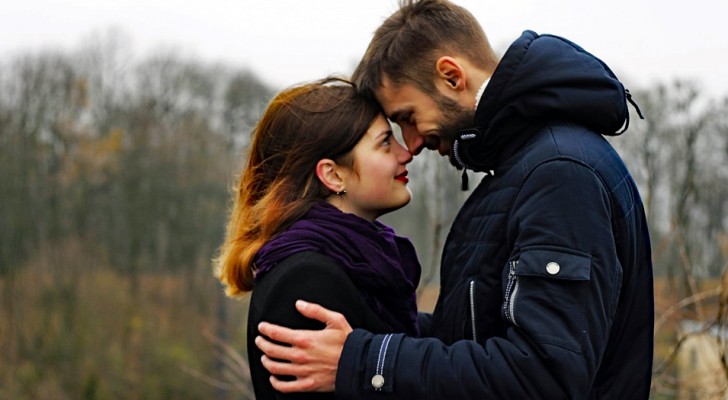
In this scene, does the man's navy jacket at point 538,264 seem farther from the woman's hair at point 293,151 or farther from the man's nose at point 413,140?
the woman's hair at point 293,151

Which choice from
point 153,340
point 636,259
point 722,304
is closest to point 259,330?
point 636,259

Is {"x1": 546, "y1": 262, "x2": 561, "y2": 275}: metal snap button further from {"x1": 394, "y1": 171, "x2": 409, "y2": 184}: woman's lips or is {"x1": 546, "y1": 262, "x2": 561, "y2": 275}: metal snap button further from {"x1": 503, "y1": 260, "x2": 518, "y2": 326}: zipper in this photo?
{"x1": 394, "y1": 171, "x2": 409, "y2": 184}: woman's lips

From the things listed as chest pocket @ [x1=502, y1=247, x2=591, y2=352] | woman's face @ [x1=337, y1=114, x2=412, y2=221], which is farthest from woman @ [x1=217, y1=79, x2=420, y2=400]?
chest pocket @ [x1=502, y1=247, x2=591, y2=352]

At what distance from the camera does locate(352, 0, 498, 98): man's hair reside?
2.56 metres

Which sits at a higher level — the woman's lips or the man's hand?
the woman's lips

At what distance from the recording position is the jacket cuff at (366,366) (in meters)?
2.16

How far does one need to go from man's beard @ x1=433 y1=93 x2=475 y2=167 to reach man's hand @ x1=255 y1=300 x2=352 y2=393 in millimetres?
601

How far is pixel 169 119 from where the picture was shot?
2906cm

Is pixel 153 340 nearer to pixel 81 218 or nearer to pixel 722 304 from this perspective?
pixel 81 218

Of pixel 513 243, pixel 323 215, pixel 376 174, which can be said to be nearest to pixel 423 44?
pixel 376 174

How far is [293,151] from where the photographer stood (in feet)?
8.84

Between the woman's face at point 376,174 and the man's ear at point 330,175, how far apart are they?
0.02 meters

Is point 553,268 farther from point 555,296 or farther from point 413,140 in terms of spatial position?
point 413,140

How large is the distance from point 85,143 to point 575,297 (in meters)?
26.6
